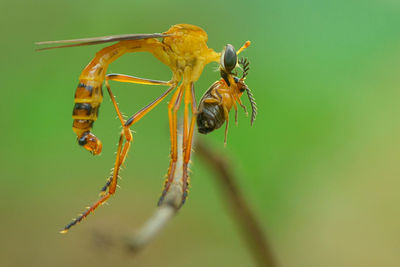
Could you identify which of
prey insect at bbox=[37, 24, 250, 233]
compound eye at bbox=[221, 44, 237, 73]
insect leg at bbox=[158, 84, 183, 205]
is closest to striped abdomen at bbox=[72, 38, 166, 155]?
prey insect at bbox=[37, 24, 250, 233]

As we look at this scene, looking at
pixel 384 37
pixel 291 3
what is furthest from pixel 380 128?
pixel 291 3

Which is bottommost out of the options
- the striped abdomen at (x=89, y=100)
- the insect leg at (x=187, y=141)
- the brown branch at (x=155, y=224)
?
the brown branch at (x=155, y=224)

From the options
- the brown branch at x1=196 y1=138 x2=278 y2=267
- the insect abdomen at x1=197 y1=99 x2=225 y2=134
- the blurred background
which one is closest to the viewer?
the brown branch at x1=196 y1=138 x2=278 y2=267

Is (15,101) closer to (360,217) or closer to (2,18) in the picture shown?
(2,18)

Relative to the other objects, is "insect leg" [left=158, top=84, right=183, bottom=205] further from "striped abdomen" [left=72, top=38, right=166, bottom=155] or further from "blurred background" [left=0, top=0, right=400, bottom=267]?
"blurred background" [left=0, top=0, right=400, bottom=267]

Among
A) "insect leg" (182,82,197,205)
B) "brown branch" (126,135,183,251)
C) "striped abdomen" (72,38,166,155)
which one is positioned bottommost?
"brown branch" (126,135,183,251)

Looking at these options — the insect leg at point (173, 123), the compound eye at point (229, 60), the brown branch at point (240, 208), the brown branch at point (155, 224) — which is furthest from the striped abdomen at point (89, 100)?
the brown branch at point (155, 224)

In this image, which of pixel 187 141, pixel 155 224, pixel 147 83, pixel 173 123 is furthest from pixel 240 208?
pixel 147 83

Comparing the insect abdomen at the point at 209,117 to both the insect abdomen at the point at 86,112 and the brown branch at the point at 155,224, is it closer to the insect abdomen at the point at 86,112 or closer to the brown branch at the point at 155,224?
the insect abdomen at the point at 86,112
